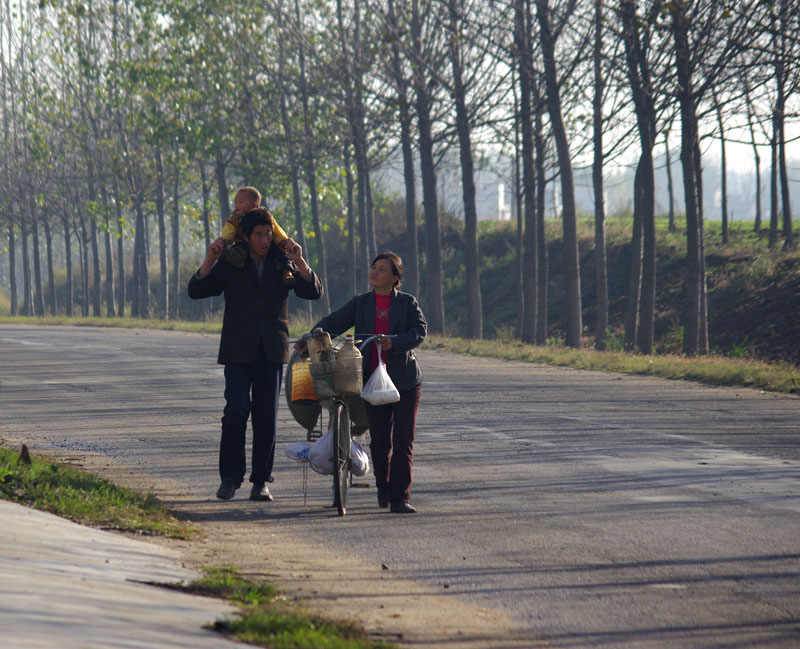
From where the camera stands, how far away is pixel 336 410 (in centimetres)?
791

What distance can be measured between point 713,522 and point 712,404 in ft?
24.6

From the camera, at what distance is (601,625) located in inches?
203

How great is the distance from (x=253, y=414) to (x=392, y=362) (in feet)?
3.89

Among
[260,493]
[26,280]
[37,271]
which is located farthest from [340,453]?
[26,280]

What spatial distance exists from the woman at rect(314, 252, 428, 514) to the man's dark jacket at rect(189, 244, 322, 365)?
40 cm

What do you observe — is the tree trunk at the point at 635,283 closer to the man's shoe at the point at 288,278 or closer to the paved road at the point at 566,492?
the paved road at the point at 566,492

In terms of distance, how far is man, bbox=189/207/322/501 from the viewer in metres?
8.21

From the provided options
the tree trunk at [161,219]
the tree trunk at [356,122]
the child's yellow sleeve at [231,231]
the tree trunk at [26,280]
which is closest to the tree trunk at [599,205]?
the tree trunk at [356,122]

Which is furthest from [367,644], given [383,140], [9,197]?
[9,197]

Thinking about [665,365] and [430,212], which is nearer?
[665,365]

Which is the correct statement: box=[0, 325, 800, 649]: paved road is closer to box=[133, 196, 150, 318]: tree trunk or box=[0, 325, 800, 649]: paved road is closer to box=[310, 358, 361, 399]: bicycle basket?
box=[310, 358, 361, 399]: bicycle basket

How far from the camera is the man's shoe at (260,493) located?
8430mm

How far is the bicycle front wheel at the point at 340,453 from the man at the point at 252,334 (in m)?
0.52

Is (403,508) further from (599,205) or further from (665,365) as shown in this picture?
(599,205)
